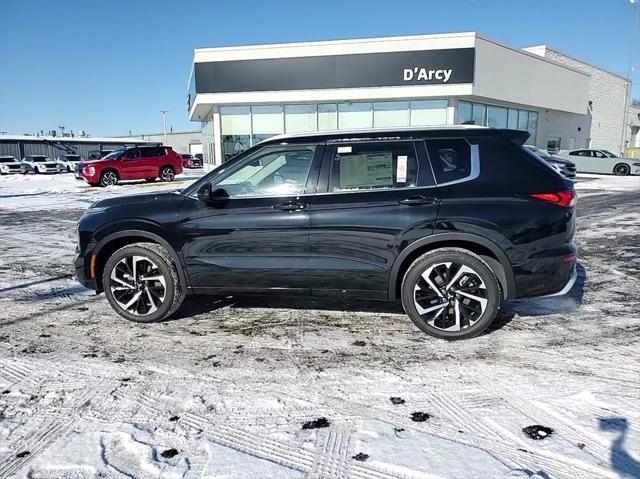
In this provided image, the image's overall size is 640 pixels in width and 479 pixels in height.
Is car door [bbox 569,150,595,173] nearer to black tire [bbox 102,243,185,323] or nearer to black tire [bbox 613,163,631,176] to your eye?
black tire [bbox 613,163,631,176]

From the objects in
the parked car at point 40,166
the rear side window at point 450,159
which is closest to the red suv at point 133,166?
the parked car at point 40,166

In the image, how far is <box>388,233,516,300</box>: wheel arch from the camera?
13.0 ft

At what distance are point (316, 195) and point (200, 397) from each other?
196 cm

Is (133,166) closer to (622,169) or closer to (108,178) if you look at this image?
(108,178)

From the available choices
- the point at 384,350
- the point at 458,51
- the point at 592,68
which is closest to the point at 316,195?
the point at 384,350

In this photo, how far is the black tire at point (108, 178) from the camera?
69.6 ft

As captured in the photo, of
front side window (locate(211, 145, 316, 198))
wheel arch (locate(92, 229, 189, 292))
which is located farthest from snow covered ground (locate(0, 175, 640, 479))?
front side window (locate(211, 145, 316, 198))

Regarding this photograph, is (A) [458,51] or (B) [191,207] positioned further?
(A) [458,51]

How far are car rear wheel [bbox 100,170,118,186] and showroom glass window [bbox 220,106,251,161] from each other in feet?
17.2

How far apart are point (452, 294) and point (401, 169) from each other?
118cm

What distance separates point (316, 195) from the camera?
421 centimetres

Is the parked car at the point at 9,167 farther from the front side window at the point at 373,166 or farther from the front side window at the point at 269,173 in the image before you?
the front side window at the point at 373,166

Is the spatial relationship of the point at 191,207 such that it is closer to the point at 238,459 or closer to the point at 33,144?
the point at 238,459

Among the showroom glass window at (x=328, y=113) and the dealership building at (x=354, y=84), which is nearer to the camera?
the dealership building at (x=354, y=84)
